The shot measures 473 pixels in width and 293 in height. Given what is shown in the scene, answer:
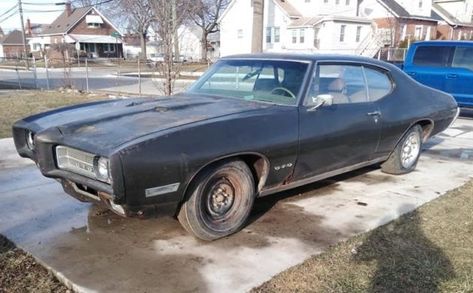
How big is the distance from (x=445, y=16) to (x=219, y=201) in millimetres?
50648

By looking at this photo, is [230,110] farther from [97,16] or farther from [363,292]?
[97,16]

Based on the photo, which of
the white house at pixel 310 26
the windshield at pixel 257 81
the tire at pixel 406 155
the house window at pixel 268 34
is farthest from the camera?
the house window at pixel 268 34

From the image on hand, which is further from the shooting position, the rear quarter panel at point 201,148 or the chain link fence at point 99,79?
the chain link fence at point 99,79

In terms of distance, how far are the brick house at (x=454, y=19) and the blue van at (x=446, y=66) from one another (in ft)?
122

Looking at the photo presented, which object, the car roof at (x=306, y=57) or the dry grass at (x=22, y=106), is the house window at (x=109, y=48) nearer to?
the dry grass at (x=22, y=106)

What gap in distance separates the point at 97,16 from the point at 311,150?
207 ft

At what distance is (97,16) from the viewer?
6197 cm

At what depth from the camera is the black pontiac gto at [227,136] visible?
129 inches

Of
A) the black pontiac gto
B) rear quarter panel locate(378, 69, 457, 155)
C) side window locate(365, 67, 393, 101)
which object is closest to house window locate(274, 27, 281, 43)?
rear quarter panel locate(378, 69, 457, 155)

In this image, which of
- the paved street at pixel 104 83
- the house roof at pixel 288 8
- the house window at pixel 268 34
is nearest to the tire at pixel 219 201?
the paved street at pixel 104 83

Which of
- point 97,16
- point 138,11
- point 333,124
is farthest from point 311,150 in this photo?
point 97,16

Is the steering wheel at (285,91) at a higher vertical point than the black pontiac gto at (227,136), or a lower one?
higher

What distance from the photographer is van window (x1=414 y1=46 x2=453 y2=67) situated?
11.0 m

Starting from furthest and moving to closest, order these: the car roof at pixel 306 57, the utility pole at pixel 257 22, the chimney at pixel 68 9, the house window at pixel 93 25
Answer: the chimney at pixel 68 9 < the house window at pixel 93 25 < the utility pole at pixel 257 22 < the car roof at pixel 306 57
